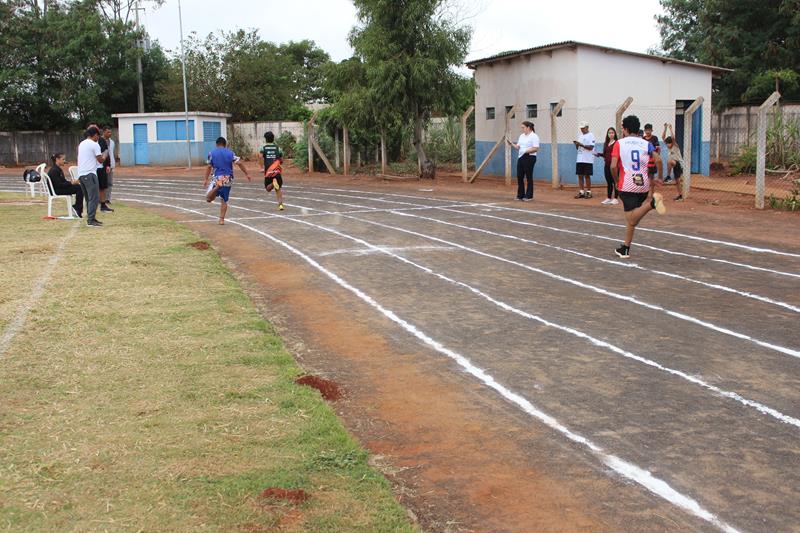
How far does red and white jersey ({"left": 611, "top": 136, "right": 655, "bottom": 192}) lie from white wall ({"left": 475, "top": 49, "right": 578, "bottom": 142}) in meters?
13.9

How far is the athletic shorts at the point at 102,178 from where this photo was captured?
18109 millimetres

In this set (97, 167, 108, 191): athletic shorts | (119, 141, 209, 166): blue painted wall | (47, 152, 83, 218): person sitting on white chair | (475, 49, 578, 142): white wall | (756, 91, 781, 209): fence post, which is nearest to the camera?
(756, 91, 781, 209): fence post

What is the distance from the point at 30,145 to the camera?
47.0 m

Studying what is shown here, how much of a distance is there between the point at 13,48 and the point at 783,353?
46.5 meters

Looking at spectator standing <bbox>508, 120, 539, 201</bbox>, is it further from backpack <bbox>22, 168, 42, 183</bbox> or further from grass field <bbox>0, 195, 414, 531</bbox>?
backpack <bbox>22, 168, 42, 183</bbox>

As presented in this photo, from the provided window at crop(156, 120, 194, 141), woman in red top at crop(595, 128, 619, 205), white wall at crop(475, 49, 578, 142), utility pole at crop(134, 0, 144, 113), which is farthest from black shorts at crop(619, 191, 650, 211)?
utility pole at crop(134, 0, 144, 113)

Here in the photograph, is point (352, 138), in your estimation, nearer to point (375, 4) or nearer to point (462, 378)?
point (375, 4)

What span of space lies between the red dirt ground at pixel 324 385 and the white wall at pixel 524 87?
812 inches

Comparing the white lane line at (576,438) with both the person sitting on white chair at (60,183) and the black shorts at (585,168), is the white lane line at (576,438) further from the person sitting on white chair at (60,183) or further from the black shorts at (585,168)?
the black shorts at (585,168)

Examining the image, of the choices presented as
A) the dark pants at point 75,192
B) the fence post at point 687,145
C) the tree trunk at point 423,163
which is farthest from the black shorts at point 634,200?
the tree trunk at point 423,163

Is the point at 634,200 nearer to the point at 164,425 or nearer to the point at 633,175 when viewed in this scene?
the point at 633,175

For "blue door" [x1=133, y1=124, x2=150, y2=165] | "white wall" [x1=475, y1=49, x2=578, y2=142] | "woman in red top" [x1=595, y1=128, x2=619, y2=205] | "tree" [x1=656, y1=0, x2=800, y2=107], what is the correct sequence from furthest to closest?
"blue door" [x1=133, y1=124, x2=150, y2=165] < "tree" [x1=656, y1=0, x2=800, y2=107] < "white wall" [x1=475, y1=49, x2=578, y2=142] < "woman in red top" [x1=595, y1=128, x2=619, y2=205]

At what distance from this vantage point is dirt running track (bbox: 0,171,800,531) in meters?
→ 4.54

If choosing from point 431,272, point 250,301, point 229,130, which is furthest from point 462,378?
point 229,130
